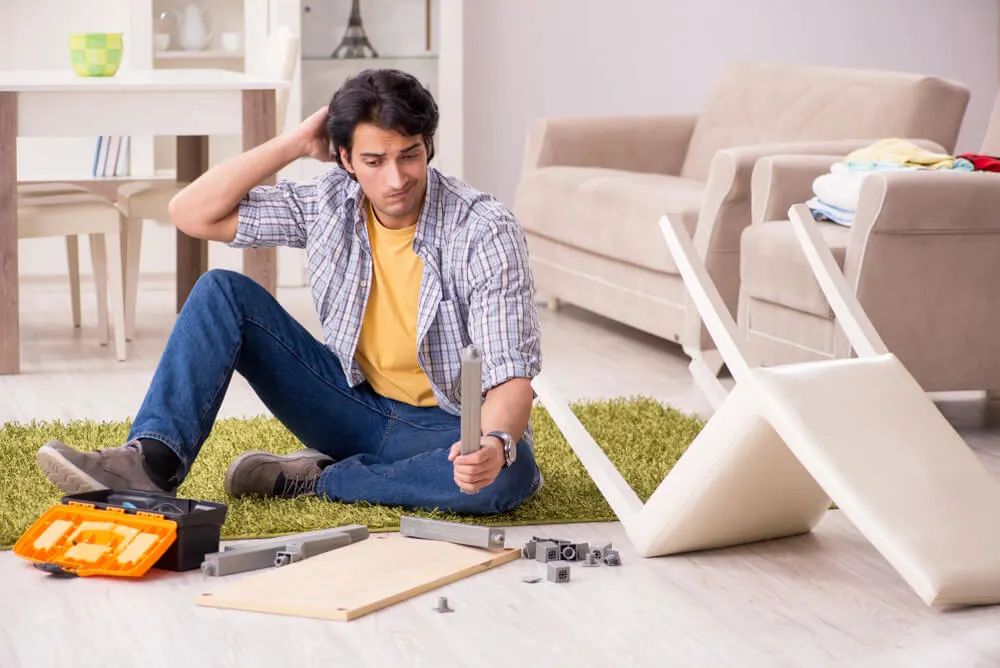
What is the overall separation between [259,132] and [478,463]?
2.05 m

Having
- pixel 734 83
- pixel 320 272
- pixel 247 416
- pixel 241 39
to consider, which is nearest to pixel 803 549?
pixel 320 272

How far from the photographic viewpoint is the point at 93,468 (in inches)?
88.2

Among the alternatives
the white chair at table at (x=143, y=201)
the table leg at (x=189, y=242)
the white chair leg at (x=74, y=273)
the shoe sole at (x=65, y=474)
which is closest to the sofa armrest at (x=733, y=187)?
the white chair at table at (x=143, y=201)

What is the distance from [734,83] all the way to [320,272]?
2603 millimetres

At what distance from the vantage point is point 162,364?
7.68 ft

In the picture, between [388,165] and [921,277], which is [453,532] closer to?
[388,165]

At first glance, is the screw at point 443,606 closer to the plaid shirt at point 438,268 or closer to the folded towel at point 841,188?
the plaid shirt at point 438,268

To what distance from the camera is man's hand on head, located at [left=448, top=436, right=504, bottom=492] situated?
2.04 m

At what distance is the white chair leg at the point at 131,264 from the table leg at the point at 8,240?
49 centimetres

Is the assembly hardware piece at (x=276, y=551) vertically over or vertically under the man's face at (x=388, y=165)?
under

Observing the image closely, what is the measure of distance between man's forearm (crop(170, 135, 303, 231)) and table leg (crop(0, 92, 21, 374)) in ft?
4.51

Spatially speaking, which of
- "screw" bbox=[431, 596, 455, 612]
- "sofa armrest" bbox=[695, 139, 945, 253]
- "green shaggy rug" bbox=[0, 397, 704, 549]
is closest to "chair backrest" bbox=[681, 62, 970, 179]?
"sofa armrest" bbox=[695, 139, 945, 253]

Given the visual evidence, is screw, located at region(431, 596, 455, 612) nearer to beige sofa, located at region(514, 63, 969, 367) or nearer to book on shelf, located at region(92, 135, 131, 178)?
beige sofa, located at region(514, 63, 969, 367)

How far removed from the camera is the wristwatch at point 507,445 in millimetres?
2170
